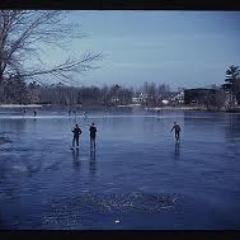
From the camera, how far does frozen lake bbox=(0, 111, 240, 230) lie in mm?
→ 3766

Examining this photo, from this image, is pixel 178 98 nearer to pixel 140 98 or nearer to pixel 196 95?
pixel 196 95

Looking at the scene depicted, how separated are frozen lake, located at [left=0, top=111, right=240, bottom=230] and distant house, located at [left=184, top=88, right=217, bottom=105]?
0.53ft

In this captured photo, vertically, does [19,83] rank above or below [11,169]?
above

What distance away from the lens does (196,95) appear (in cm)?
433

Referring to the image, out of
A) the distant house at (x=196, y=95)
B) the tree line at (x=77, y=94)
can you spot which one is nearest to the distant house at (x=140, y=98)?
the tree line at (x=77, y=94)

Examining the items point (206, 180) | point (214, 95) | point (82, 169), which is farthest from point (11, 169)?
point (214, 95)

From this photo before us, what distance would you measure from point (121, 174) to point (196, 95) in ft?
Result: 3.41

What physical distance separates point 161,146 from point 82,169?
0.72 m

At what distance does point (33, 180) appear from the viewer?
3.85 m

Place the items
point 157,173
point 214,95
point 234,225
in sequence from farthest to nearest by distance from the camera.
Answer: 1. point 214,95
2. point 157,173
3. point 234,225

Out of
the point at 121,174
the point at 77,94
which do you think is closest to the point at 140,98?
the point at 77,94

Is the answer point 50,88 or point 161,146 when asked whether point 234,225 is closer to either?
point 161,146
